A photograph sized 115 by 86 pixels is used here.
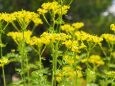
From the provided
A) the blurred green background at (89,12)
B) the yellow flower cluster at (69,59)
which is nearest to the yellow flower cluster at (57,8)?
the yellow flower cluster at (69,59)

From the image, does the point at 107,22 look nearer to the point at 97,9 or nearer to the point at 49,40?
the point at 97,9

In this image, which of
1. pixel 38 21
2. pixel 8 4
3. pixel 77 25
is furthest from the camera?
pixel 8 4

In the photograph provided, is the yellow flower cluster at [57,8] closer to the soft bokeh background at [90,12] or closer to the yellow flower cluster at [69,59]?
the yellow flower cluster at [69,59]

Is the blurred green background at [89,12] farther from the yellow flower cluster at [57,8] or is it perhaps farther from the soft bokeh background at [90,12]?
the yellow flower cluster at [57,8]

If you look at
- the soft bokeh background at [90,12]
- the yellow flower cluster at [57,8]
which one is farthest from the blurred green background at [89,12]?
the yellow flower cluster at [57,8]

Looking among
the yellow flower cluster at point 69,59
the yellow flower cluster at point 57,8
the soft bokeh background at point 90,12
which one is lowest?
the yellow flower cluster at point 69,59

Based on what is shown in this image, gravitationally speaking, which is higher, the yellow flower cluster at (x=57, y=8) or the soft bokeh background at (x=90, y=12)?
the soft bokeh background at (x=90, y=12)

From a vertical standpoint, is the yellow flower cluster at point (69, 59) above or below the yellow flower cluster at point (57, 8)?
below

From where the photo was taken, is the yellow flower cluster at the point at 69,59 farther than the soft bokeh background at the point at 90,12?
No

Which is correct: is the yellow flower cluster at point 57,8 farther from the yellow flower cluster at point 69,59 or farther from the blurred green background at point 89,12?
the blurred green background at point 89,12

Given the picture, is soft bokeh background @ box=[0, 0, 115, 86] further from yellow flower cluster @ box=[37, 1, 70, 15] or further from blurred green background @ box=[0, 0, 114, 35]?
yellow flower cluster @ box=[37, 1, 70, 15]

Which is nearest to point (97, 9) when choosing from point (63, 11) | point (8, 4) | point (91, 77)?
point (8, 4)
